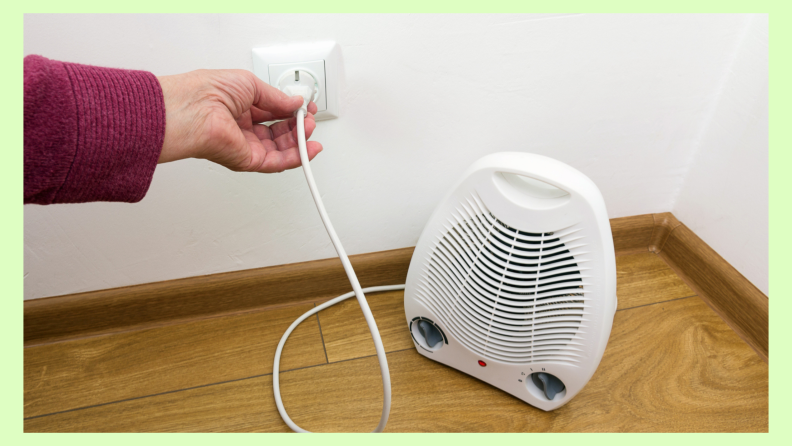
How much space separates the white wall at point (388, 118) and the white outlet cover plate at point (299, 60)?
0.03 ft

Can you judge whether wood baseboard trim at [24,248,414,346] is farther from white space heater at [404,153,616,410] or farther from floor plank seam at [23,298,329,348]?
white space heater at [404,153,616,410]

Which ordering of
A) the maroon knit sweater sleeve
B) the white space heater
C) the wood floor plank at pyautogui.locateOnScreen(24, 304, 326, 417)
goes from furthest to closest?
the wood floor plank at pyautogui.locateOnScreen(24, 304, 326, 417), the white space heater, the maroon knit sweater sleeve

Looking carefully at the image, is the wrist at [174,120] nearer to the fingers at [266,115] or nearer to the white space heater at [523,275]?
the fingers at [266,115]

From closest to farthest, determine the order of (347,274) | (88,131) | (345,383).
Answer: (88,131)
(347,274)
(345,383)

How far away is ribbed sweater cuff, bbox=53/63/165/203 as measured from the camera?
41 centimetres

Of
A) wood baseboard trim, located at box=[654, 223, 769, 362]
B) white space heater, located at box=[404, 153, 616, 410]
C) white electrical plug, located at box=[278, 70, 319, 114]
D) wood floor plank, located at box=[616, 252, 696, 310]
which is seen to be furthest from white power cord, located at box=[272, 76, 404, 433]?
wood baseboard trim, located at box=[654, 223, 769, 362]

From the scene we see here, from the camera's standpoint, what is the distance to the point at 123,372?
2.10ft

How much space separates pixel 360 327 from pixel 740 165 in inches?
22.6

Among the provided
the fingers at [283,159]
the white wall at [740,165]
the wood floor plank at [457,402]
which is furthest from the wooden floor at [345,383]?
the fingers at [283,159]

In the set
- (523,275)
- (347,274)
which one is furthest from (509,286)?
(347,274)

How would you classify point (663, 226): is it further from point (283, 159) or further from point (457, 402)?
point (283, 159)

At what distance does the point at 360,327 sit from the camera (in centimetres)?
70

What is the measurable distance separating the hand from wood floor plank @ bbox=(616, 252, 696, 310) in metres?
0.53

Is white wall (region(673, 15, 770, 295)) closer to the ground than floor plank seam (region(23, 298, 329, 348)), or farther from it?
farther from it
